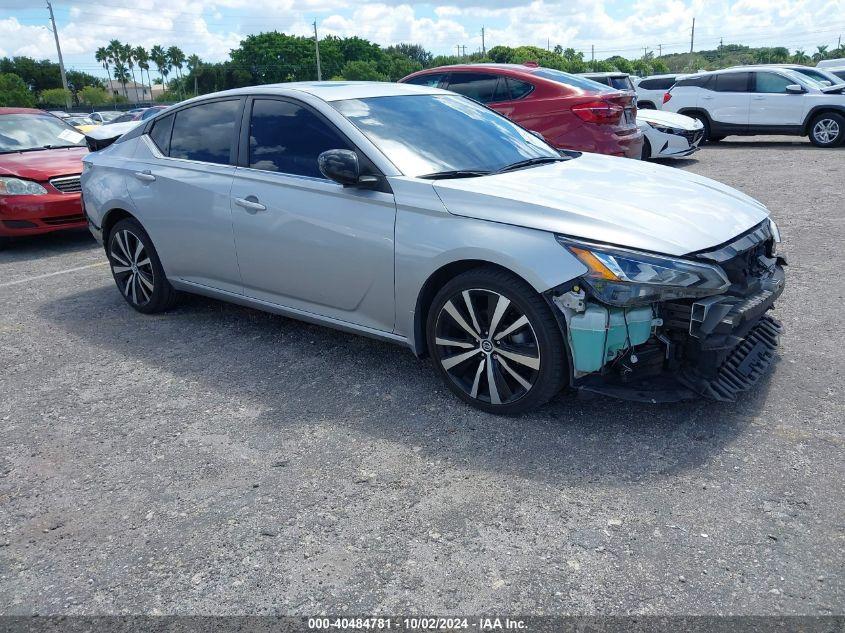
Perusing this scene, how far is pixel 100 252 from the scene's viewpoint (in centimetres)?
807

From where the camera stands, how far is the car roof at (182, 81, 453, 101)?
4.49 meters

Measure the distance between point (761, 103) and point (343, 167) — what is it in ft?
46.1

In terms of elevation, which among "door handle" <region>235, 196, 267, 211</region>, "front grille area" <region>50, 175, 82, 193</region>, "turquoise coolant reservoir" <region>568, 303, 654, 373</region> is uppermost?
"door handle" <region>235, 196, 267, 211</region>

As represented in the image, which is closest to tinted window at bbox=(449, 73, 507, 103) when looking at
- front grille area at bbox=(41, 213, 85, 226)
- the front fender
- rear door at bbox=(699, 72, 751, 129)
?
front grille area at bbox=(41, 213, 85, 226)

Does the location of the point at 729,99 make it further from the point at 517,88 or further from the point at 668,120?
the point at 517,88

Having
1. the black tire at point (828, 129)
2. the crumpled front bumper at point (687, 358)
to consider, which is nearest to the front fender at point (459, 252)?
Result: the crumpled front bumper at point (687, 358)

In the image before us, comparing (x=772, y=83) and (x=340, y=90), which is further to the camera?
(x=772, y=83)

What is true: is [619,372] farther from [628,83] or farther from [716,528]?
[628,83]

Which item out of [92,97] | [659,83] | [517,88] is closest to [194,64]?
[92,97]

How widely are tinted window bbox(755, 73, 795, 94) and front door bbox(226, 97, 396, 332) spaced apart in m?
13.7

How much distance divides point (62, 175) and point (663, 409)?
286 inches

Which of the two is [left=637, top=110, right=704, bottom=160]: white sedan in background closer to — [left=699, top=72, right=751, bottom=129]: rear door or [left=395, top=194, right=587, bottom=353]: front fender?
[left=699, top=72, right=751, bottom=129]: rear door

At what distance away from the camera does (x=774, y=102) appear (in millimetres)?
15125

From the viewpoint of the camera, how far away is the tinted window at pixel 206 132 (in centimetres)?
483
